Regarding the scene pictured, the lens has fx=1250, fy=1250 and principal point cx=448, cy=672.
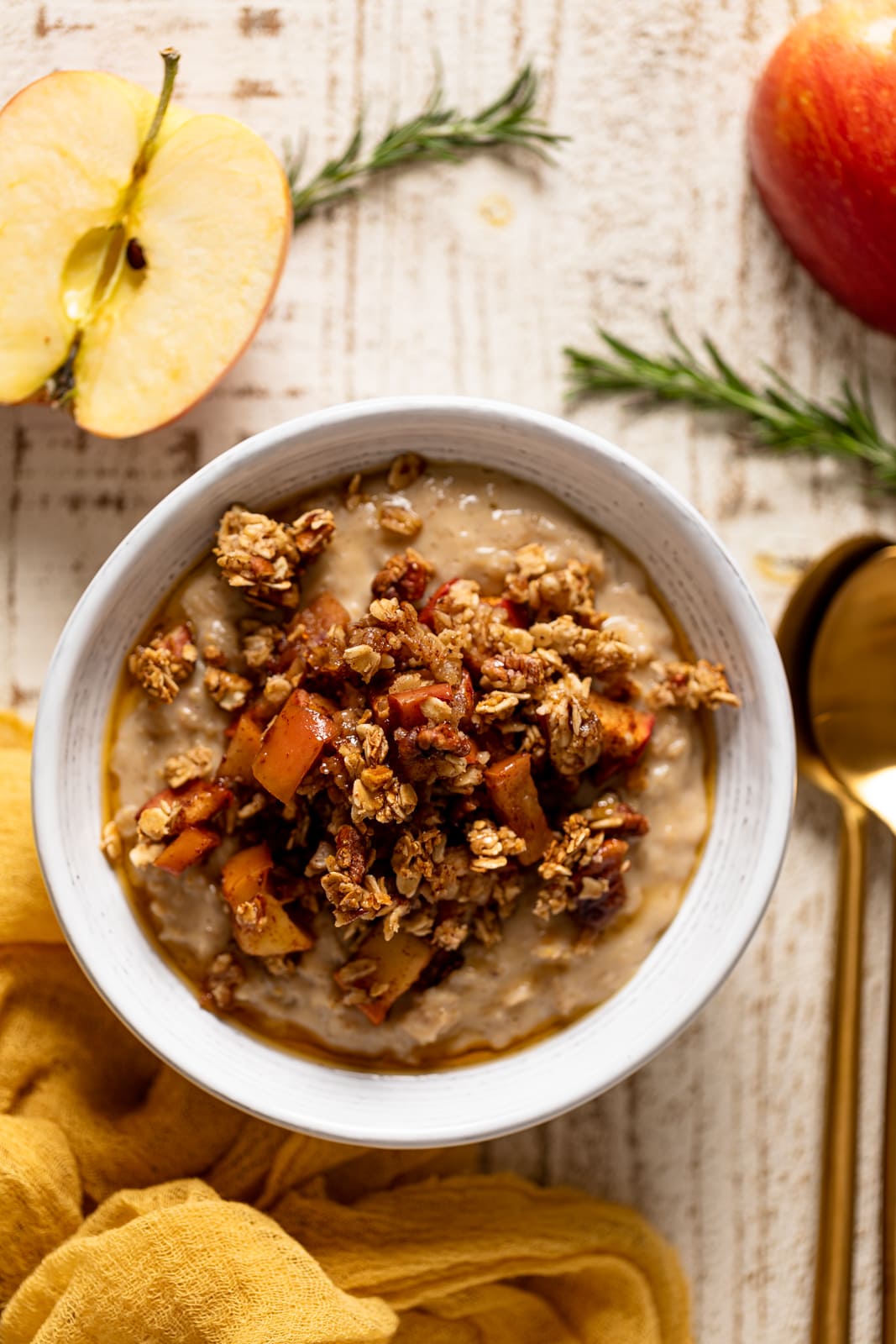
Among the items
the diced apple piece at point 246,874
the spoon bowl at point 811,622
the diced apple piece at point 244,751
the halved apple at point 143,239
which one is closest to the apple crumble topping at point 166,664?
the diced apple piece at point 244,751

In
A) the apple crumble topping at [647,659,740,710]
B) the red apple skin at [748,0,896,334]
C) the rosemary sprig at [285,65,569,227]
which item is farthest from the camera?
the rosemary sprig at [285,65,569,227]

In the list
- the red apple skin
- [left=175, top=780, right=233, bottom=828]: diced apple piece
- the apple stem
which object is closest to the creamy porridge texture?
[left=175, top=780, right=233, bottom=828]: diced apple piece

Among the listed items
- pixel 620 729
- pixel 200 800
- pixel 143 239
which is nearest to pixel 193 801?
pixel 200 800

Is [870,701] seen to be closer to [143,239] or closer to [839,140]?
[839,140]

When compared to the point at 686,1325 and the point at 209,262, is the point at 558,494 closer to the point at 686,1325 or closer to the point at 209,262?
the point at 209,262

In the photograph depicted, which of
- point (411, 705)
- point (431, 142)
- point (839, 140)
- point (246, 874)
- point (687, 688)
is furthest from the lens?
point (431, 142)

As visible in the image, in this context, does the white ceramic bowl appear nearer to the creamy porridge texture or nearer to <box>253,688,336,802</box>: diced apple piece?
the creamy porridge texture

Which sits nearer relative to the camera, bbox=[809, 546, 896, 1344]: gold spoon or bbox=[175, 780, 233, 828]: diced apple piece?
bbox=[175, 780, 233, 828]: diced apple piece
